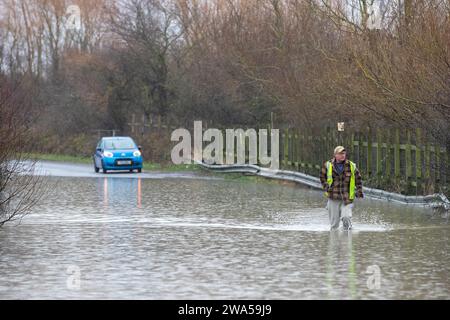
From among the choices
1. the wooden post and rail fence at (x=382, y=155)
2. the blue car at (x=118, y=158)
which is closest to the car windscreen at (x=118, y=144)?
the blue car at (x=118, y=158)

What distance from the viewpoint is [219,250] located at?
54.1ft

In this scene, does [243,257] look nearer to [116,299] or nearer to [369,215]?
[116,299]

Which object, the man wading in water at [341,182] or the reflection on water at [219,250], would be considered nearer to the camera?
the reflection on water at [219,250]

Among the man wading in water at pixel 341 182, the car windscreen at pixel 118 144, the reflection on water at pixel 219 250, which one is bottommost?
the reflection on water at pixel 219 250

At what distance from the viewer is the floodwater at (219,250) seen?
12336mm

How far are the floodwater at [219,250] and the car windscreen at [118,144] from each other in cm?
1602

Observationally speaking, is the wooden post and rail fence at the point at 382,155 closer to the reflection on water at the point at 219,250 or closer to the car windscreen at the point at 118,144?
the reflection on water at the point at 219,250

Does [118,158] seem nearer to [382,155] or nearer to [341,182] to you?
[382,155]

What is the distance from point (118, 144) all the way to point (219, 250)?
2946cm

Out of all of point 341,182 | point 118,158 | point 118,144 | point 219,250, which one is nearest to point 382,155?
point 341,182

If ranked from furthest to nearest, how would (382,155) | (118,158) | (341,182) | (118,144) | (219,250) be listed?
(118,144)
(118,158)
(382,155)
(341,182)
(219,250)

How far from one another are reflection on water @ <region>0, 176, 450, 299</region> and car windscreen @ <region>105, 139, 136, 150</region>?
55.3 feet

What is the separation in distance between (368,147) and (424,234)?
13303mm
